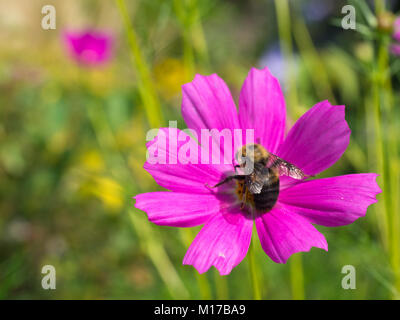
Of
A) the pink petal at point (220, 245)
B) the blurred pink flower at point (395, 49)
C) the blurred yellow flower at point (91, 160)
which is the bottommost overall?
the pink petal at point (220, 245)

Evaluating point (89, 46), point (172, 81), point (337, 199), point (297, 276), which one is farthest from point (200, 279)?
point (172, 81)

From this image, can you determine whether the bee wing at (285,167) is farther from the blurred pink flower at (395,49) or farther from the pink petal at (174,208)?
the blurred pink flower at (395,49)

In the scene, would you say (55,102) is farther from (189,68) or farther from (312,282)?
(312,282)

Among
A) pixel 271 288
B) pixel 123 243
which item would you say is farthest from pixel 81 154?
pixel 271 288

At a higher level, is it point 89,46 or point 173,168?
point 89,46

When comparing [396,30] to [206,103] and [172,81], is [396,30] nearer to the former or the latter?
[206,103]

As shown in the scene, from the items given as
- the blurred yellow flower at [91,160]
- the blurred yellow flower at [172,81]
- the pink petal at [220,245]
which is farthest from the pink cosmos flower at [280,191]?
the blurred yellow flower at [172,81]

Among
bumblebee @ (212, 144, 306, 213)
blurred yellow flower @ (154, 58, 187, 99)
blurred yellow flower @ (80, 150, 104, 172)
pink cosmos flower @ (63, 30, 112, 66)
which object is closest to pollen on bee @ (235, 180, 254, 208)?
bumblebee @ (212, 144, 306, 213)
